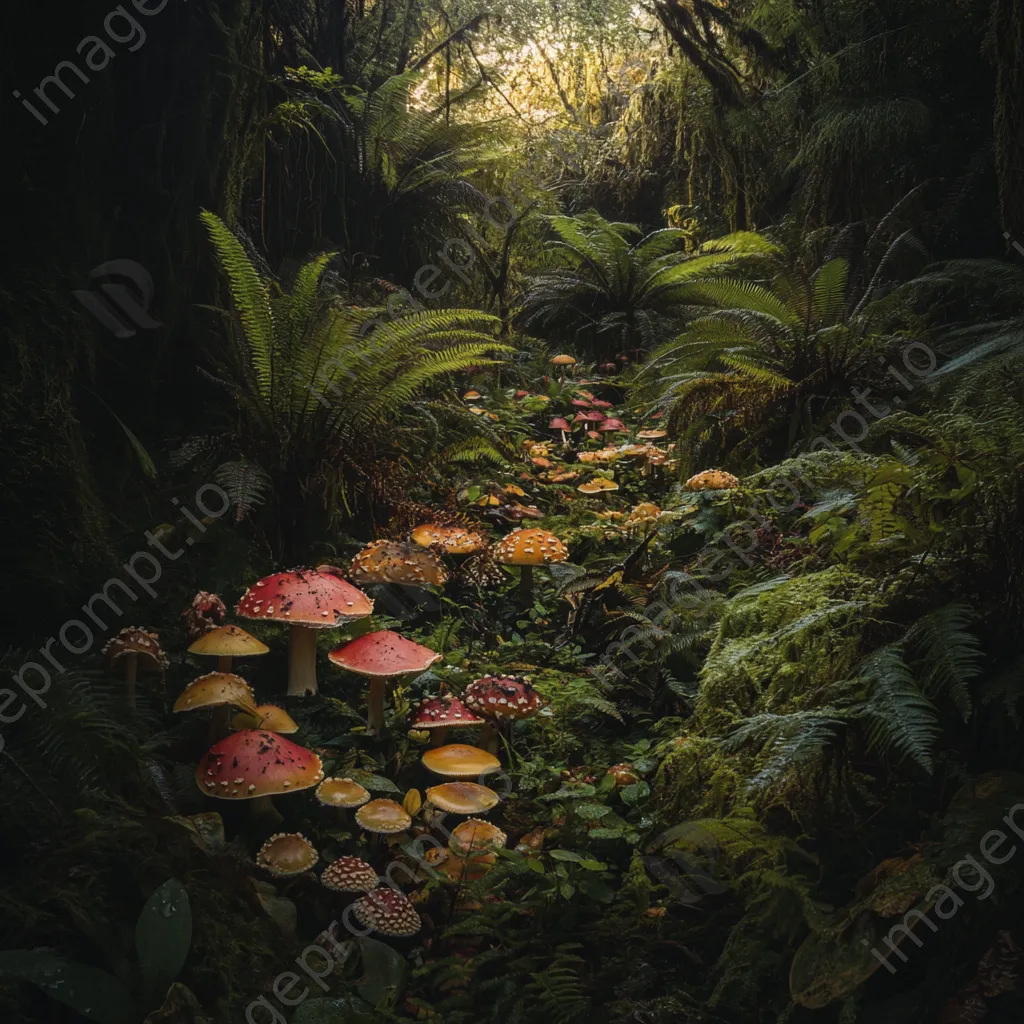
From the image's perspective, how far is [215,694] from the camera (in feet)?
7.43

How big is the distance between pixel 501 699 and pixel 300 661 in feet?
2.40

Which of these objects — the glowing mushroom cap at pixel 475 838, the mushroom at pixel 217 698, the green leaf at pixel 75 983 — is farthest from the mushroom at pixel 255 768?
the green leaf at pixel 75 983

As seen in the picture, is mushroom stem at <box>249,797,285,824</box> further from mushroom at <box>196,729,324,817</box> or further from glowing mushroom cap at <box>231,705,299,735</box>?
glowing mushroom cap at <box>231,705,299,735</box>

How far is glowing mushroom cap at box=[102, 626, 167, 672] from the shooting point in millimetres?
2309

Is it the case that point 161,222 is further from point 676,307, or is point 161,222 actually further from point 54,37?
point 676,307

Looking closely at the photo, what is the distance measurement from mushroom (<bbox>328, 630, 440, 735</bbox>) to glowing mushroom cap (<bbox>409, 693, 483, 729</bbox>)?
0.13 m

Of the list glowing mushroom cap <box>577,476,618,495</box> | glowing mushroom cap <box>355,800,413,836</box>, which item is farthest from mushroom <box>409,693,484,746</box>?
glowing mushroom cap <box>577,476,618,495</box>

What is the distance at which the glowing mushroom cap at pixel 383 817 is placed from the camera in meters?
2.22

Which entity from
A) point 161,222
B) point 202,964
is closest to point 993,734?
point 202,964

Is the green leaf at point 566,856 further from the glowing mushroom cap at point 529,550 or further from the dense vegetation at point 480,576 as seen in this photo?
the glowing mushroom cap at point 529,550

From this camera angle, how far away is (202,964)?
1691mm

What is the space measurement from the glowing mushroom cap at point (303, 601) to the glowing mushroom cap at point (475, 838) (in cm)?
76

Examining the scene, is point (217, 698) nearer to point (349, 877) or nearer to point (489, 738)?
point (349, 877)

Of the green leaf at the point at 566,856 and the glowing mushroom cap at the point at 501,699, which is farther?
the glowing mushroom cap at the point at 501,699
